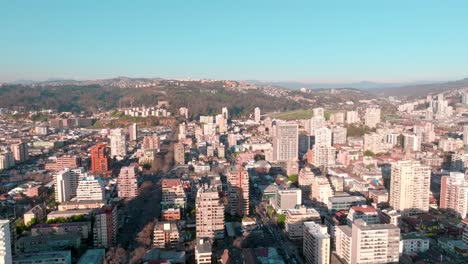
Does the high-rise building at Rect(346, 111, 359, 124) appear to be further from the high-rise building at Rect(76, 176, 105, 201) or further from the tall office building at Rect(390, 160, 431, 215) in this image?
the high-rise building at Rect(76, 176, 105, 201)

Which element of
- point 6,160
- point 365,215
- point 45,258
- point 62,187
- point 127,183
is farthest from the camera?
point 6,160

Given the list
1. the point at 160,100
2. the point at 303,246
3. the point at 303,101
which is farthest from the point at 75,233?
the point at 303,101

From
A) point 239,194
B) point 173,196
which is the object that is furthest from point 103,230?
point 239,194

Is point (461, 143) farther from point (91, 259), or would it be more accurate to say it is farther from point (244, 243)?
point (91, 259)

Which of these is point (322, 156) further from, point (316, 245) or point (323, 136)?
point (316, 245)

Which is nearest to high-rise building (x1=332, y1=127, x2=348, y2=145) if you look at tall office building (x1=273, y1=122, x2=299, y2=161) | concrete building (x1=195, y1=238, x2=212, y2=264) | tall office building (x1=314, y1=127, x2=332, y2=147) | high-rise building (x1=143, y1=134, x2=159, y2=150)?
tall office building (x1=314, y1=127, x2=332, y2=147)

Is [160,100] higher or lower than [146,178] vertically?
higher
